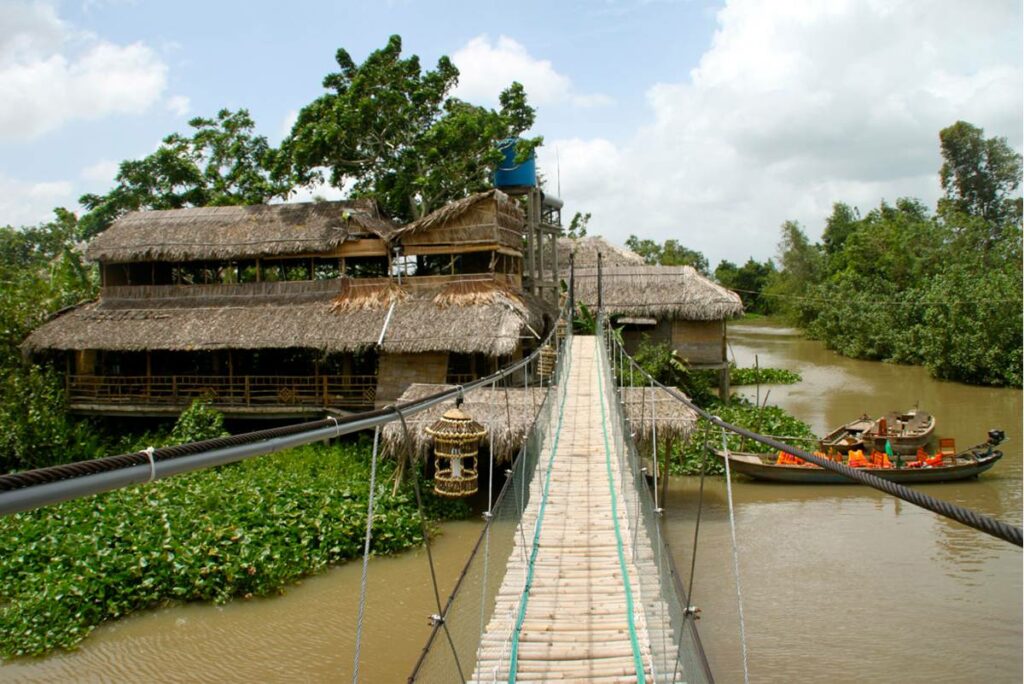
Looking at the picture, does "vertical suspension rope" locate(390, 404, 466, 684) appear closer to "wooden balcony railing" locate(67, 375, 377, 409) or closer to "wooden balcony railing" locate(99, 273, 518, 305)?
"wooden balcony railing" locate(67, 375, 377, 409)

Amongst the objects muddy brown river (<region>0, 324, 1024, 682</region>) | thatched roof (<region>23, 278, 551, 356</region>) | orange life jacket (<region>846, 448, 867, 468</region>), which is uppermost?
thatched roof (<region>23, 278, 551, 356</region>)

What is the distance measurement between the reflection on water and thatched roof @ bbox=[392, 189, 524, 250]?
381 centimetres

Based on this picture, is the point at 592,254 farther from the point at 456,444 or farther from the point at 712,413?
the point at 456,444

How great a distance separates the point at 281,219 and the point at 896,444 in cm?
804

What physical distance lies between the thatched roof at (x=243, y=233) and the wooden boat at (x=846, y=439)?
19.0 ft

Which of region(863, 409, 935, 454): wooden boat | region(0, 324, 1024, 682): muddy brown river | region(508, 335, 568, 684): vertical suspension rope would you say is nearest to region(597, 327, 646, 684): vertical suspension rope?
region(508, 335, 568, 684): vertical suspension rope

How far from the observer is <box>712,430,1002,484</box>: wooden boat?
7867 millimetres

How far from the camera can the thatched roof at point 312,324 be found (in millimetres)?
8672

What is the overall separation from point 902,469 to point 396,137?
7694 millimetres

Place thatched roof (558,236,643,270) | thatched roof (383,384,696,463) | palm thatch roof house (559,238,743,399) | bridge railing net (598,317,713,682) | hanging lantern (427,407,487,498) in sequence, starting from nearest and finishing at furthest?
bridge railing net (598,317,713,682) → hanging lantern (427,407,487,498) → thatched roof (383,384,696,463) → palm thatch roof house (559,238,743,399) → thatched roof (558,236,643,270)

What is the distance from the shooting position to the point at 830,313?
19.8 metres

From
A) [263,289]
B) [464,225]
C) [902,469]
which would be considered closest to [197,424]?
[263,289]

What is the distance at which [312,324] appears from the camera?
922cm

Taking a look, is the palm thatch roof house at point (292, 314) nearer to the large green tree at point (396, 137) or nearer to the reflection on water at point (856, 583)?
the large green tree at point (396, 137)
